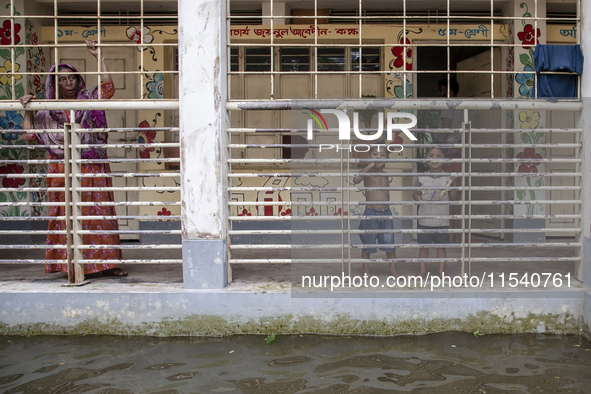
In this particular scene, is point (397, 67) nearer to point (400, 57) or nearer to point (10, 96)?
point (400, 57)

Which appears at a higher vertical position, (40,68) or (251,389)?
(40,68)

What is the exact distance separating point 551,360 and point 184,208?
3.31 metres

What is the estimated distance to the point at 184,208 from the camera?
15.7 feet

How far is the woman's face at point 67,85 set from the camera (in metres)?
5.38

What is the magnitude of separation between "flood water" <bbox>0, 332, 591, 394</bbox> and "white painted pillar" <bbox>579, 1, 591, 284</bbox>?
2.64 ft

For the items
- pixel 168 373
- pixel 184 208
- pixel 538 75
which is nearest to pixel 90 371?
pixel 168 373

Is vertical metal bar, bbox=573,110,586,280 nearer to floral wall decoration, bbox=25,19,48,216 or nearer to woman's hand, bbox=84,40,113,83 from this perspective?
woman's hand, bbox=84,40,113,83

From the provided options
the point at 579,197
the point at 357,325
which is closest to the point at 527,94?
the point at 579,197

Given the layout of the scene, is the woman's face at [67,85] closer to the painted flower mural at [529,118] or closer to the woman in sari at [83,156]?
the woman in sari at [83,156]

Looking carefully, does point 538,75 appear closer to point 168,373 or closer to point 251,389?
point 251,389

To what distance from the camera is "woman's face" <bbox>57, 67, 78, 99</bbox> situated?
538 centimetres

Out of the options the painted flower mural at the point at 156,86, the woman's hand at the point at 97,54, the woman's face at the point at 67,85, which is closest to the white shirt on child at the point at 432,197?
the woman's hand at the point at 97,54

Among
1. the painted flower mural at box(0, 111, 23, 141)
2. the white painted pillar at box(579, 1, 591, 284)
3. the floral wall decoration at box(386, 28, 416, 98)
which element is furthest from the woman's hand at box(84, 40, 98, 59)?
the white painted pillar at box(579, 1, 591, 284)

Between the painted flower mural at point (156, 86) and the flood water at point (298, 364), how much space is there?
14.5 feet
